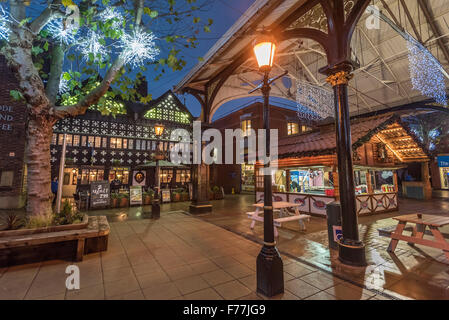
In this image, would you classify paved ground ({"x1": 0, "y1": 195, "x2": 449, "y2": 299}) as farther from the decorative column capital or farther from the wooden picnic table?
the decorative column capital

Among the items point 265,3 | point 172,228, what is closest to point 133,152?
Result: point 172,228

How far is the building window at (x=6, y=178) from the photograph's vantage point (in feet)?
34.7

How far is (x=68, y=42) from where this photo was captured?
4789mm

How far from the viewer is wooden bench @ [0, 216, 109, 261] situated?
11.4 feet

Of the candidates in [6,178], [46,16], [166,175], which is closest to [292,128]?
[166,175]

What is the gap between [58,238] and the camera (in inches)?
148

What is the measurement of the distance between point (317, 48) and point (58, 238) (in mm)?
14077

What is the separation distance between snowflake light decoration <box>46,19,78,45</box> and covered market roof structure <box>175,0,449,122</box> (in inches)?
160

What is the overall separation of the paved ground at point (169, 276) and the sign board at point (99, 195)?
20.5 ft

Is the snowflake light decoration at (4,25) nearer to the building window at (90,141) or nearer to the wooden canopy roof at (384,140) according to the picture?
the wooden canopy roof at (384,140)

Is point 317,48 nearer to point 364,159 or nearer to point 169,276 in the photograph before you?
point 364,159

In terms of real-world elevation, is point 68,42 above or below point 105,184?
above
